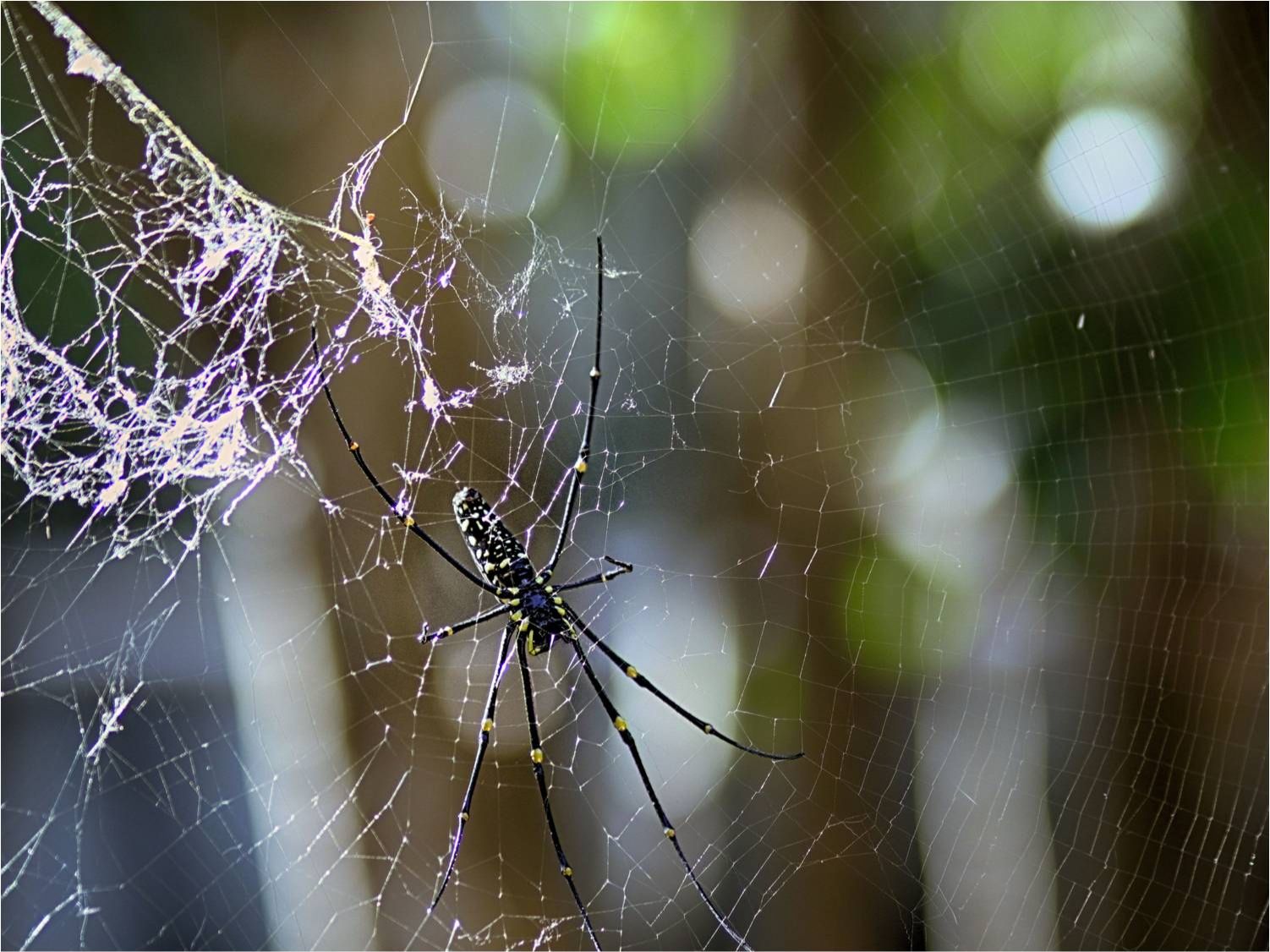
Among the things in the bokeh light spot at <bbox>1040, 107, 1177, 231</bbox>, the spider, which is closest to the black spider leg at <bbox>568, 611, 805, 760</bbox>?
the spider

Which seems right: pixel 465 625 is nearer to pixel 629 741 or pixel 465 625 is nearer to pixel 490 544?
pixel 490 544

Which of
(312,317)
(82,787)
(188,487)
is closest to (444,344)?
(312,317)

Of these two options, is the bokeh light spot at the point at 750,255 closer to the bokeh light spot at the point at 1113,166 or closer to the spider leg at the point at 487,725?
the bokeh light spot at the point at 1113,166

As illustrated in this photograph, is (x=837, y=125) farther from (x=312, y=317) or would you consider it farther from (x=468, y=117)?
(x=312, y=317)

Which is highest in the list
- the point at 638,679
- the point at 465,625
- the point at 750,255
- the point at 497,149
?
the point at 497,149

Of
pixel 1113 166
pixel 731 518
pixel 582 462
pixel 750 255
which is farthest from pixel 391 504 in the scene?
pixel 1113 166

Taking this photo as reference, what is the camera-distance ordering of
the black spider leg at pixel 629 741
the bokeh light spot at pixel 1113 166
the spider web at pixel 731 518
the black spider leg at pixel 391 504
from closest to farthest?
the black spider leg at pixel 391 504
the black spider leg at pixel 629 741
the spider web at pixel 731 518
the bokeh light spot at pixel 1113 166

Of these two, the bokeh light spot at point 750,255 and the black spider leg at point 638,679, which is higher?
the bokeh light spot at point 750,255

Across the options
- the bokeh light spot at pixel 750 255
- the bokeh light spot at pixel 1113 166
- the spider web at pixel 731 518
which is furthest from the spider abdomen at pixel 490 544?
the bokeh light spot at pixel 1113 166

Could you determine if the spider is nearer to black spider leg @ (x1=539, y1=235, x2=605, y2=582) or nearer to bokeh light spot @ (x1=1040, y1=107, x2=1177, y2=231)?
black spider leg @ (x1=539, y1=235, x2=605, y2=582)
